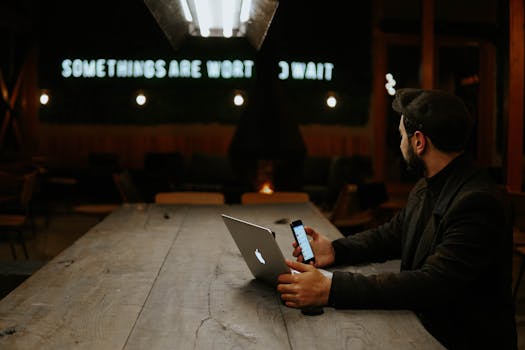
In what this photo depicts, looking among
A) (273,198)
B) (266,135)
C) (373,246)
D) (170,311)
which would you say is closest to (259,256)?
(170,311)

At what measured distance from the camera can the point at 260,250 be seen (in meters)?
2.28

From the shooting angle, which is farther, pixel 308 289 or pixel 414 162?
pixel 414 162

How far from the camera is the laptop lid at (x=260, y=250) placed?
2131 millimetres

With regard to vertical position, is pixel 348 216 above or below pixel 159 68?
below

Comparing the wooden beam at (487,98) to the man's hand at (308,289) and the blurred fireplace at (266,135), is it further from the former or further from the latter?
the man's hand at (308,289)

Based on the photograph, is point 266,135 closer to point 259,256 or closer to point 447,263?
point 259,256

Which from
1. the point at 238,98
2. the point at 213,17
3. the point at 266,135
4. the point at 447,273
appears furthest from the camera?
the point at 238,98

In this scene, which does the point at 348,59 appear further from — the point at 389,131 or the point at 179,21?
the point at 179,21

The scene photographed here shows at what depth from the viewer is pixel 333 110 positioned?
1230 centimetres

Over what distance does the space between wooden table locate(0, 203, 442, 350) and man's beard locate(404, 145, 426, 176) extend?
540 millimetres

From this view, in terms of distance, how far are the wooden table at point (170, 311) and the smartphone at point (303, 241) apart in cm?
23

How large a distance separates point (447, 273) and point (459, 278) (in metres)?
0.04

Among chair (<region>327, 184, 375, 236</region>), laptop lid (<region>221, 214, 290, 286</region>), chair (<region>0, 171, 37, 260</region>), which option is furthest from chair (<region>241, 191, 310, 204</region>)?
laptop lid (<region>221, 214, 290, 286</region>)

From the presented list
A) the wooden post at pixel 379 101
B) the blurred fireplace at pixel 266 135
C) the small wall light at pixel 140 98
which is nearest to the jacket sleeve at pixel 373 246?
the blurred fireplace at pixel 266 135
